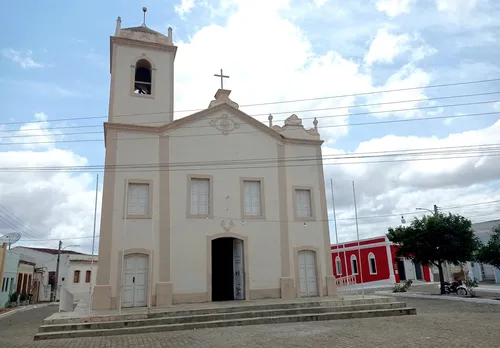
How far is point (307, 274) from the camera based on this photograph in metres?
16.0

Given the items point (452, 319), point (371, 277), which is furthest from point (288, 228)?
point (371, 277)

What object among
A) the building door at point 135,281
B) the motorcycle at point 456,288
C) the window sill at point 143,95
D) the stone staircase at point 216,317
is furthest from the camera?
the motorcycle at point 456,288

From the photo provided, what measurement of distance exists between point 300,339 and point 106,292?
7.30m

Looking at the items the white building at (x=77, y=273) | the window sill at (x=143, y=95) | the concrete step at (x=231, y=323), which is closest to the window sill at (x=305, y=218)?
the concrete step at (x=231, y=323)

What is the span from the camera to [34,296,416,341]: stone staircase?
10508mm

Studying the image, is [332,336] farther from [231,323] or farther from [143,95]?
[143,95]

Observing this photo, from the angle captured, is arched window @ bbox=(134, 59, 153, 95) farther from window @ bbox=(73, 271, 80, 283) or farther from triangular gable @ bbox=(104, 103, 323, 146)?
window @ bbox=(73, 271, 80, 283)

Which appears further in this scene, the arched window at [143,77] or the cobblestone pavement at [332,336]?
the arched window at [143,77]

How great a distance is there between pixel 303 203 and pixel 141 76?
342 inches

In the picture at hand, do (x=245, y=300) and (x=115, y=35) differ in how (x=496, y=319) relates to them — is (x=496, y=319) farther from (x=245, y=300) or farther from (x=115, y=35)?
(x=115, y=35)

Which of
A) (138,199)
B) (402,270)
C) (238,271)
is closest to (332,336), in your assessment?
(238,271)

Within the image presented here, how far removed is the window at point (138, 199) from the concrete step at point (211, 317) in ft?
14.2

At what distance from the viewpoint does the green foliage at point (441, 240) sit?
19.3 meters

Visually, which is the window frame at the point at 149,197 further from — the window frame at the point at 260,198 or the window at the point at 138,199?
the window frame at the point at 260,198
